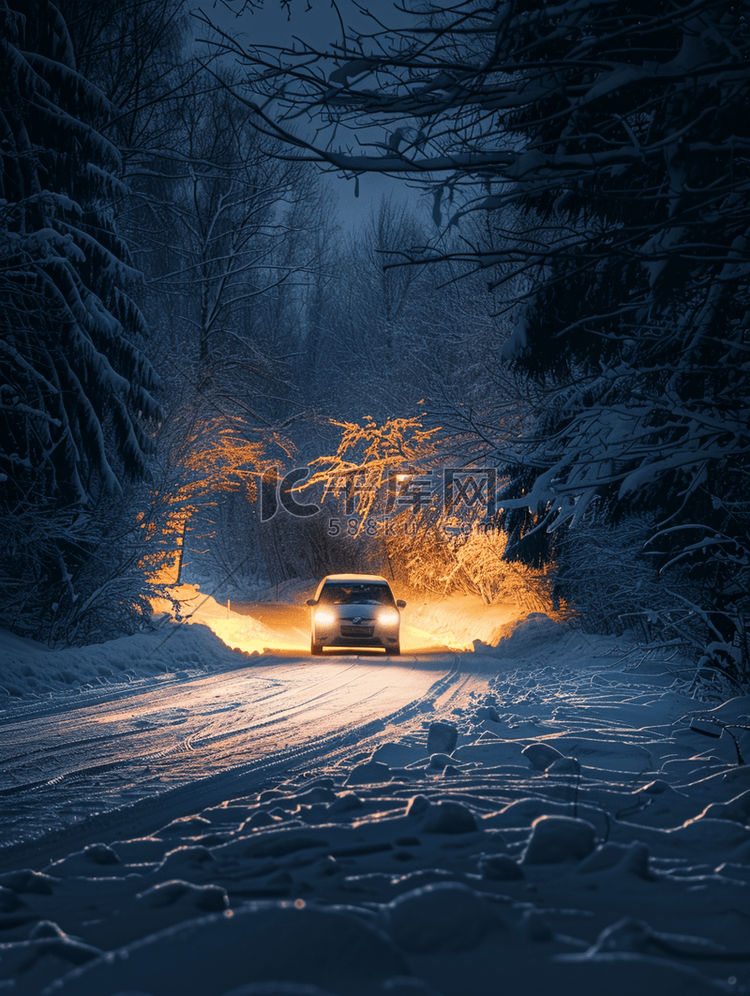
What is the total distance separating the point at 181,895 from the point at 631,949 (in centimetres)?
160

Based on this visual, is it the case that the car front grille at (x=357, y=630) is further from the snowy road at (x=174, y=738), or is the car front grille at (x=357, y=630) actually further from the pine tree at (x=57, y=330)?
the pine tree at (x=57, y=330)

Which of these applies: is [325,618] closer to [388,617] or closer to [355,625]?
[355,625]

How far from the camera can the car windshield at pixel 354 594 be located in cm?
1878

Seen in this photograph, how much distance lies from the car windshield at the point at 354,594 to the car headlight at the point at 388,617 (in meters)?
0.43

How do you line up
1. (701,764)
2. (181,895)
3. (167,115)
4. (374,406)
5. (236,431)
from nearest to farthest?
(181,895)
(701,764)
(167,115)
(236,431)
(374,406)

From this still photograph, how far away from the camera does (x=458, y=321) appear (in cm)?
2355

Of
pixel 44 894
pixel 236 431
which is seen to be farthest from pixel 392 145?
pixel 236 431

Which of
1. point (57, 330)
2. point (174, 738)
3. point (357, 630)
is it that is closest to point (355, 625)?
point (357, 630)

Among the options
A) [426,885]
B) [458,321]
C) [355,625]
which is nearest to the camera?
[426,885]

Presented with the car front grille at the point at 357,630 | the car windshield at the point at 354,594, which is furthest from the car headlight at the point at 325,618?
the car windshield at the point at 354,594

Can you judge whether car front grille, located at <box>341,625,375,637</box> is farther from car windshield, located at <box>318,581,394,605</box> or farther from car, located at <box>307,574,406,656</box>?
car windshield, located at <box>318,581,394,605</box>

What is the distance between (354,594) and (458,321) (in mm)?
9035

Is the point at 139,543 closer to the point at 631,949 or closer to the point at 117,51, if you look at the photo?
the point at 117,51

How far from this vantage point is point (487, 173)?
508cm
